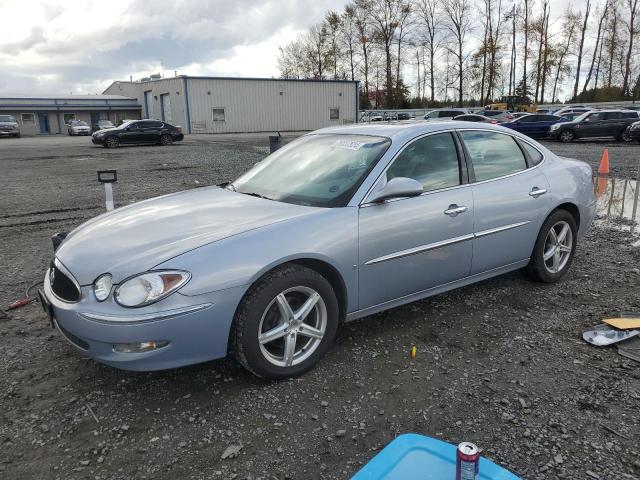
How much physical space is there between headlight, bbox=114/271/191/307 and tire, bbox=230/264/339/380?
40cm

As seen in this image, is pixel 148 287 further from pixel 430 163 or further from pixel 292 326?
pixel 430 163

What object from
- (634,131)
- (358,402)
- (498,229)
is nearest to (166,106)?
(634,131)

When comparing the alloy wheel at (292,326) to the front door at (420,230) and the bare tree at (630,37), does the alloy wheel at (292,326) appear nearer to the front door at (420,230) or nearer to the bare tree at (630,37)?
the front door at (420,230)

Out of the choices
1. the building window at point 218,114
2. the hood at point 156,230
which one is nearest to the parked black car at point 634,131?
the hood at point 156,230

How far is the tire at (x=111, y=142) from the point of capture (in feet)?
83.2

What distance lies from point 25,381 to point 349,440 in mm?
2087

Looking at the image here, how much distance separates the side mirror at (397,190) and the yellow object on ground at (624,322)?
1.88 m

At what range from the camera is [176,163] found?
17.0 m

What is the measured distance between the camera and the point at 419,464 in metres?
1.90

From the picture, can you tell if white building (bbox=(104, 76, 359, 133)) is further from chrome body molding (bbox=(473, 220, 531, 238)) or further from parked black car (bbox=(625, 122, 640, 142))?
chrome body molding (bbox=(473, 220, 531, 238))

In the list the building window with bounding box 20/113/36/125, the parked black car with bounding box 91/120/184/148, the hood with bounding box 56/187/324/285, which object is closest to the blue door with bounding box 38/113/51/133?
the building window with bounding box 20/113/36/125

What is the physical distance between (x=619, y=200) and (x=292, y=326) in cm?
833

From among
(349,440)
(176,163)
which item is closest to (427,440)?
(349,440)

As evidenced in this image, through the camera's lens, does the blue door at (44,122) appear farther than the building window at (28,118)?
Yes
